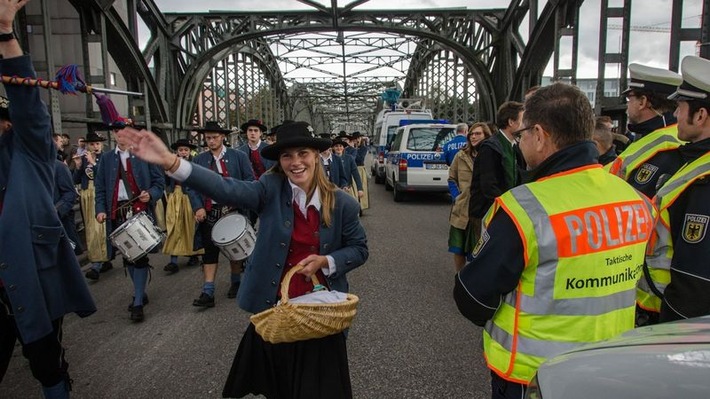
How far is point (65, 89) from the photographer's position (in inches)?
102

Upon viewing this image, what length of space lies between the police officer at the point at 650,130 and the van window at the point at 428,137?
9.00 m

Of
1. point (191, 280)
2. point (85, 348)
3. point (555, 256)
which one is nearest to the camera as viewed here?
point (555, 256)

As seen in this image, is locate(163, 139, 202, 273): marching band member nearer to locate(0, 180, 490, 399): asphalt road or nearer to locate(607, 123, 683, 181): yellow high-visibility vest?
locate(0, 180, 490, 399): asphalt road

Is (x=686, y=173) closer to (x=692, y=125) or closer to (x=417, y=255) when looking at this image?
(x=692, y=125)

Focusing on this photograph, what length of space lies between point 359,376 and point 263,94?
31.2 m

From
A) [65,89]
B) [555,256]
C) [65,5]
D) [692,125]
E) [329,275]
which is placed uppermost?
[65,5]

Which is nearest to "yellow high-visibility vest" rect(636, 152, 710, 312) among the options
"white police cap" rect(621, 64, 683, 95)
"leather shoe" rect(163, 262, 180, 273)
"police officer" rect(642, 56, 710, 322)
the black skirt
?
"police officer" rect(642, 56, 710, 322)

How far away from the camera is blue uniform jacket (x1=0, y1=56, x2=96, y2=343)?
243 centimetres

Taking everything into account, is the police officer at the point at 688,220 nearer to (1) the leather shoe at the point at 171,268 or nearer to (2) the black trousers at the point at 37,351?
(2) the black trousers at the point at 37,351

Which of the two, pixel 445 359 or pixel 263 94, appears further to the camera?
pixel 263 94

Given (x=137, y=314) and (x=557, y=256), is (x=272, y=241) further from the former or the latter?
(x=137, y=314)

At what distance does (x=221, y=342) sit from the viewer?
417 centimetres

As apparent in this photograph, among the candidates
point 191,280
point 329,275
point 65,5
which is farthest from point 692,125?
point 65,5

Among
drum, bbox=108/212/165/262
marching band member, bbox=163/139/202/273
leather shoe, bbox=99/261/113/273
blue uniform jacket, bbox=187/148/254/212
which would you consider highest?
blue uniform jacket, bbox=187/148/254/212
